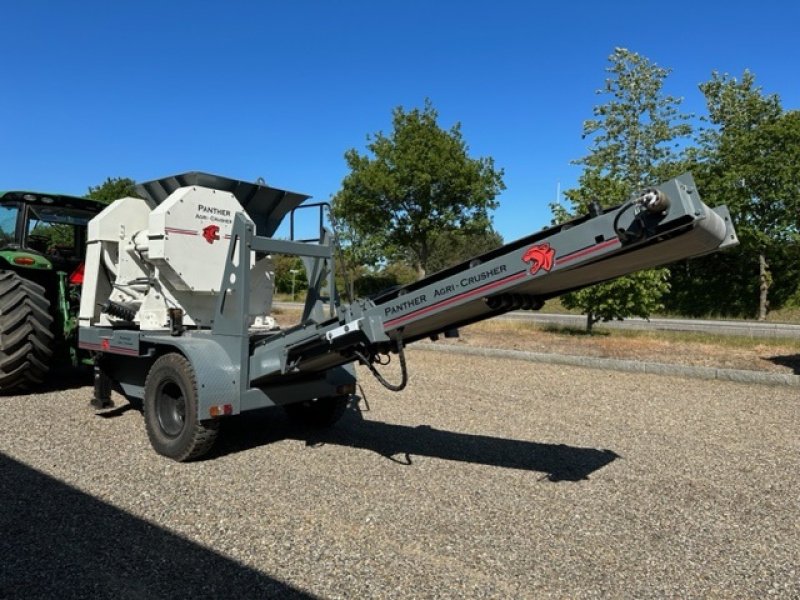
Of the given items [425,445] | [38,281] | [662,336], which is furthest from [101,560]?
[662,336]

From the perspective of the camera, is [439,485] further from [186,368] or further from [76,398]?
[76,398]

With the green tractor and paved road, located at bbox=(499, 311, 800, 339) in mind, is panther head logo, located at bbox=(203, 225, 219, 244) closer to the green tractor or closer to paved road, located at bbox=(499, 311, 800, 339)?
the green tractor

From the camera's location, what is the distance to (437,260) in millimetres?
52688

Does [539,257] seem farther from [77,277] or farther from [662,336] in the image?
[662,336]

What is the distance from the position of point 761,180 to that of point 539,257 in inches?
883

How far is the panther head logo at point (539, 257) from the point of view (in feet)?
12.5

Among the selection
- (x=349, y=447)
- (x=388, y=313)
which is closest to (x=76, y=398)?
(x=349, y=447)

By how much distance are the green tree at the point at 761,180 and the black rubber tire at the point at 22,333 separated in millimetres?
22579

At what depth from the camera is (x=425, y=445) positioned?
5977 millimetres

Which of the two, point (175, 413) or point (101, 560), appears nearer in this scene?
point (101, 560)

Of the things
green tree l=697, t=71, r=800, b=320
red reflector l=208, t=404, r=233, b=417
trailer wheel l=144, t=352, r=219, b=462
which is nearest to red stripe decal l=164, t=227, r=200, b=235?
trailer wheel l=144, t=352, r=219, b=462

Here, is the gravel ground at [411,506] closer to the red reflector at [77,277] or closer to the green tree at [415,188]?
the red reflector at [77,277]

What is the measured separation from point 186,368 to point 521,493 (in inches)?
115

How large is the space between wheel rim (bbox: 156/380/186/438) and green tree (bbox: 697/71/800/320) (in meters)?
22.4
